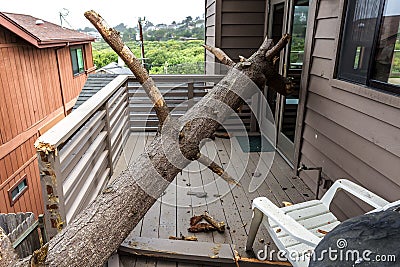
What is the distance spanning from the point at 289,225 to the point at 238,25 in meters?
3.33

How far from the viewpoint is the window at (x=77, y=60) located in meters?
7.56

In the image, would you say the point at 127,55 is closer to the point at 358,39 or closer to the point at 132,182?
the point at 132,182

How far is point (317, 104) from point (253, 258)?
1414 millimetres

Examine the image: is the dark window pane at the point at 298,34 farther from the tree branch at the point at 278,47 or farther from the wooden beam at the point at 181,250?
the wooden beam at the point at 181,250

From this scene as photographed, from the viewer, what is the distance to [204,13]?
566cm

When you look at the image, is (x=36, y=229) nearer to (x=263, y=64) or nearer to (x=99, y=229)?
(x=99, y=229)

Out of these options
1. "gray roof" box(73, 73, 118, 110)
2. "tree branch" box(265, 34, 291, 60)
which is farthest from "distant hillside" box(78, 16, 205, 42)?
"tree branch" box(265, 34, 291, 60)

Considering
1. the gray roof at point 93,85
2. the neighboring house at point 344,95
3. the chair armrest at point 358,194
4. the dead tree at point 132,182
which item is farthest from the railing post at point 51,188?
the gray roof at point 93,85

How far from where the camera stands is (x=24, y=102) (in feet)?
16.1

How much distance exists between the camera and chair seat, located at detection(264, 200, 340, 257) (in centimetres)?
152

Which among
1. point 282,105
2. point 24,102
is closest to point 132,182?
point 282,105

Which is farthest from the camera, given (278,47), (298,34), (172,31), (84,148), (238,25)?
(172,31)

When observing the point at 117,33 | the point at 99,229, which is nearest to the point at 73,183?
the point at 99,229

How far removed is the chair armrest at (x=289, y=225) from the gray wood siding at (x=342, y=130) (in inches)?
25.8
